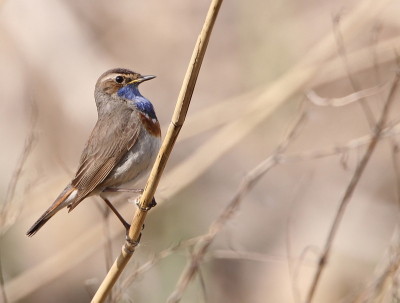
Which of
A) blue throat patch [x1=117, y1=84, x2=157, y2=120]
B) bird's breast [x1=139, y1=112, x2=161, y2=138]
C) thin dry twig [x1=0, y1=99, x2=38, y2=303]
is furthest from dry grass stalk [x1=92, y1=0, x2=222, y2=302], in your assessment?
blue throat patch [x1=117, y1=84, x2=157, y2=120]

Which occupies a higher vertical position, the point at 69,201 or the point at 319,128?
the point at 319,128

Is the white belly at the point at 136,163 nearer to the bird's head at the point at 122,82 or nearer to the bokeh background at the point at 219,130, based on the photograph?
the bird's head at the point at 122,82

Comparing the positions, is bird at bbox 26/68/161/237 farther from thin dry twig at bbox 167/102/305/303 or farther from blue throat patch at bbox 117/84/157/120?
thin dry twig at bbox 167/102/305/303

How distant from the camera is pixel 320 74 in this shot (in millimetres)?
6094

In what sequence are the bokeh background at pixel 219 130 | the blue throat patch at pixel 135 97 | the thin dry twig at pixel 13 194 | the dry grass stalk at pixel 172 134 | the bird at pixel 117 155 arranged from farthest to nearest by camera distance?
the bokeh background at pixel 219 130, the blue throat patch at pixel 135 97, the bird at pixel 117 155, the thin dry twig at pixel 13 194, the dry grass stalk at pixel 172 134

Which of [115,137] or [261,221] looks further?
[261,221]

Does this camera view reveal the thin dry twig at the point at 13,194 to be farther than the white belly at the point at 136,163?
No

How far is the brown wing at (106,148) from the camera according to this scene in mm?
4289

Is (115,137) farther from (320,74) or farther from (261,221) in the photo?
(261,221)

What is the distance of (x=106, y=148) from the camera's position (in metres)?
4.42

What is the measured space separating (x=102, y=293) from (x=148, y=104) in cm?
191

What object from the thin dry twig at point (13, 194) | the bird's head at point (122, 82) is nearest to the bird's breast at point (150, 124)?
the bird's head at point (122, 82)

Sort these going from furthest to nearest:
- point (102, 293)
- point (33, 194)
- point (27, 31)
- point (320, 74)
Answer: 1. point (27, 31)
2. point (320, 74)
3. point (33, 194)
4. point (102, 293)

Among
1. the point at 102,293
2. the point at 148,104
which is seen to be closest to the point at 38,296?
the point at 148,104
